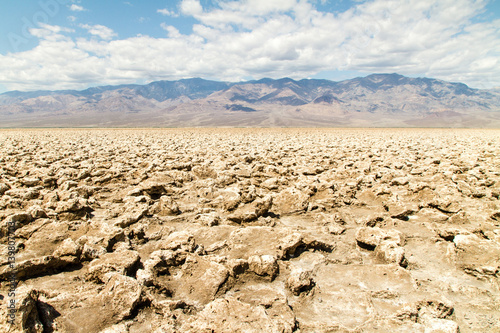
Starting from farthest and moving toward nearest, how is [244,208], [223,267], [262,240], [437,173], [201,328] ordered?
1. [437,173]
2. [244,208]
3. [262,240]
4. [223,267]
5. [201,328]

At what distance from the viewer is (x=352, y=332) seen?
2.34 m

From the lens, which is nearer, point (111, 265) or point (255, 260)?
point (111, 265)

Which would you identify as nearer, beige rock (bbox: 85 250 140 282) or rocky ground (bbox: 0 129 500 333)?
rocky ground (bbox: 0 129 500 333)

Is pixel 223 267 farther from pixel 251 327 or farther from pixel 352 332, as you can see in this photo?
pixel 352 332

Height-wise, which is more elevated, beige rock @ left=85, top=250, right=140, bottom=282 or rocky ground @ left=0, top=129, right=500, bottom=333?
beige rock @ left=85, top=250, right=140, bottom=282

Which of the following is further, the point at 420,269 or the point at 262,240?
the point at 262,240

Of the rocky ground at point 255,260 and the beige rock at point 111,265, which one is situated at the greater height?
the beige rock at point 111,265

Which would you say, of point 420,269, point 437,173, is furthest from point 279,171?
point 420,269

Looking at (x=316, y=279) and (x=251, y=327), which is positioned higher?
(x=251, y=327)

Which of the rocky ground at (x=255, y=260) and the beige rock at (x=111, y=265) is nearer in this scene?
Answer: the rocky ground at (x=255, y=260)

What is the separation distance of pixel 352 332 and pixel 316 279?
81cm

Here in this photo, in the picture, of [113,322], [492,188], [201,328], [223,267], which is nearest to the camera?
[201,328]

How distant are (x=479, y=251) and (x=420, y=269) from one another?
0.75 m

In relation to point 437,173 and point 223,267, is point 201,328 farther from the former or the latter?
point 437,173
